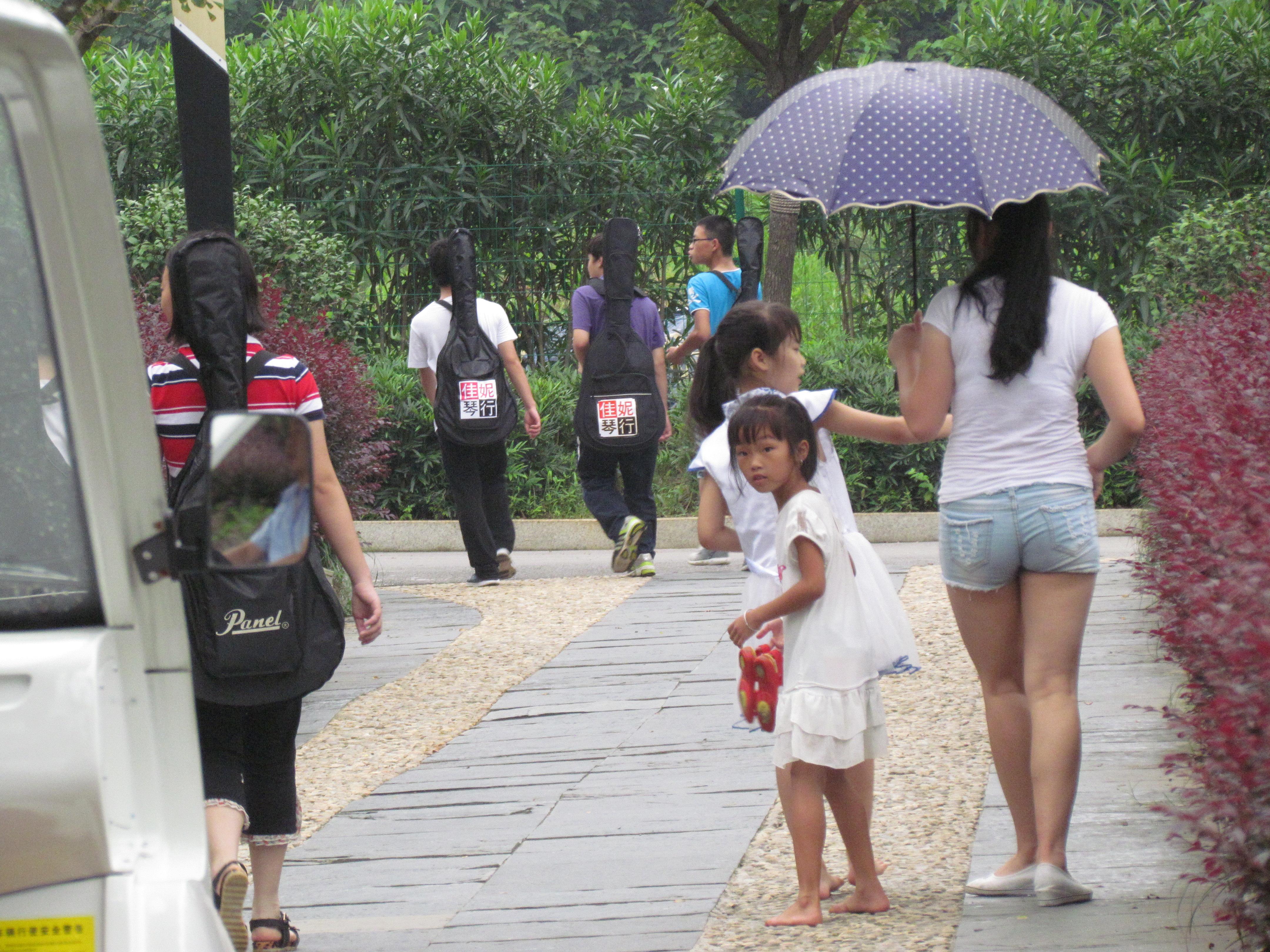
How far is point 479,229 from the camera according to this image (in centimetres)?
1492

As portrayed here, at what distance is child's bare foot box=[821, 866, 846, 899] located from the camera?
4.31 meters

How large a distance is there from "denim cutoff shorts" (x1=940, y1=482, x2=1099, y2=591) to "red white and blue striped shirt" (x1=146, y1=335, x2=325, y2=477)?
1.62 metres

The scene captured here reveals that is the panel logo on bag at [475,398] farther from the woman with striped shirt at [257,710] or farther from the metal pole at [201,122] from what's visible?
the woman with striped shirt at [257,710]

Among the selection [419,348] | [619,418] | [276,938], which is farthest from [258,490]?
[419,348]

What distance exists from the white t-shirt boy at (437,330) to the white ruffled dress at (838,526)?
5.34m

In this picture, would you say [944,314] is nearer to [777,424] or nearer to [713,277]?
[777,424]

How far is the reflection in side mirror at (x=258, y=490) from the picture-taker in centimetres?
231

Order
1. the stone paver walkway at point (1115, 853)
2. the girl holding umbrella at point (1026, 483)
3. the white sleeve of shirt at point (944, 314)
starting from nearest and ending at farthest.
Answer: the stone paver walkway at point (1115, 853), the girl holding umbrella at point (1026, 483), the white sleeve of shirt at point (944, 314)

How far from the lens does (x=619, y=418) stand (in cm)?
972

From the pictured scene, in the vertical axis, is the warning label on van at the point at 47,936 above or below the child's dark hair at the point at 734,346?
below

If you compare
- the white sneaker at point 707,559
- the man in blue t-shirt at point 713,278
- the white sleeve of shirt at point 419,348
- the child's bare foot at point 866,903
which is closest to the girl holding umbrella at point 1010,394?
the child's bare foot at point 866,903

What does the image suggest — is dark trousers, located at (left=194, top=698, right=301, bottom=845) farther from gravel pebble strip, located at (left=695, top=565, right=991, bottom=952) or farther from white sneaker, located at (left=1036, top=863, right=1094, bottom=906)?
white sneaker, located at (left=1036, top=863, right=1094, bottom=906)

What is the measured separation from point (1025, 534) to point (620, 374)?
5829 mm

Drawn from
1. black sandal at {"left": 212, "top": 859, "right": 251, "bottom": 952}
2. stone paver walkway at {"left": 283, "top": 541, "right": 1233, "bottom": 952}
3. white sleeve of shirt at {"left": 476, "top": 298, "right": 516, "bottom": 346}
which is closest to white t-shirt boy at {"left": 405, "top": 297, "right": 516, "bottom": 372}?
white sleeve of shirt at {"left": 476, "top": 298, "right": 516, "bottom": 346}
